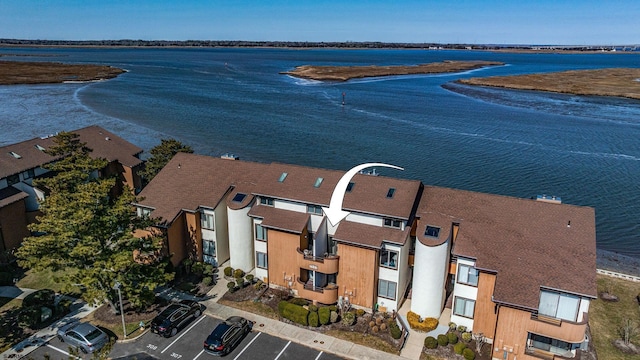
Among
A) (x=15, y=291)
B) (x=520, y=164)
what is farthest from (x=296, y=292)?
(x=520, y=164)

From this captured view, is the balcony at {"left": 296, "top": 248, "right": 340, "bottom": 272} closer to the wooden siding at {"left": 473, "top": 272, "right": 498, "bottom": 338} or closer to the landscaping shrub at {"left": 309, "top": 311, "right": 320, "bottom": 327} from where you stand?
the landscaping shrub at {"left": 309, "top": 311, "right": 320, "bottom": 327}

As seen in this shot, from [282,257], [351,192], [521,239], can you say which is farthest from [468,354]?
[282,257]

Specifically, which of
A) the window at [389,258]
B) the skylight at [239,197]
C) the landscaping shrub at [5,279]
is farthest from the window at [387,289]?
the landscaping shrub at [5,279]

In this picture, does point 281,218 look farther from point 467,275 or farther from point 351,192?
point 467,275

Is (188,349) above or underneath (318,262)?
underneath

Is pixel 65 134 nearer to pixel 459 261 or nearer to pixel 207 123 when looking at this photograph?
pixel 459 261

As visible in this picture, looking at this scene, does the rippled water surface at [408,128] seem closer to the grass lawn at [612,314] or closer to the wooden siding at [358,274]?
the grass lawn at [612,314]
